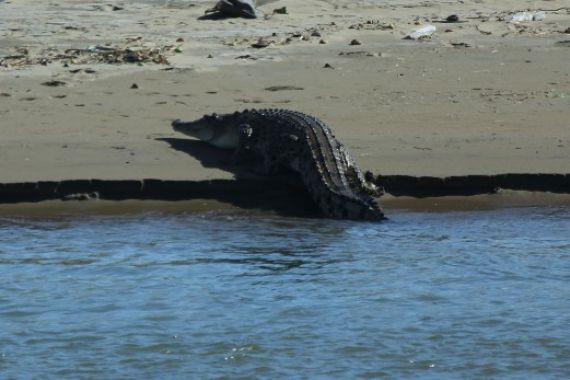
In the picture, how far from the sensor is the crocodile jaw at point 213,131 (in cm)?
956

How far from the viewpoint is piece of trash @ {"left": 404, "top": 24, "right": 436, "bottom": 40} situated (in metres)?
13.3

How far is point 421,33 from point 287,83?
2484 mm

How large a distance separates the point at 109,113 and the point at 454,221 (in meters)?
Result: 3.28

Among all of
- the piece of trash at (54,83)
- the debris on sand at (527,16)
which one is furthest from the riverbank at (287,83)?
the debris on sand at (527,16)

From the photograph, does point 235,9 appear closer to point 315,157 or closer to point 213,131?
point 213,131

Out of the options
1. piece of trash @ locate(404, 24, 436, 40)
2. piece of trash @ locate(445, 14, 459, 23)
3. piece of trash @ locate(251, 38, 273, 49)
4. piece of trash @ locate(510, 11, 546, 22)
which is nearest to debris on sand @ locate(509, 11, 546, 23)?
piece of trash @ locate(510, 11, 546, 22)

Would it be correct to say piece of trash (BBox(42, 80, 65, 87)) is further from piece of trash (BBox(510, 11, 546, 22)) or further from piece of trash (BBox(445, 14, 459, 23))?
piece of trash (BBox(510, 11, 546, 22))

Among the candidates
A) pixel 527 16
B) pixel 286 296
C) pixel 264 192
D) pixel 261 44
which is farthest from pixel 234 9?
pixel 286 296

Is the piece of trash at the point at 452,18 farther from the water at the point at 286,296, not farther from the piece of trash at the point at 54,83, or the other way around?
the water at the point at 286,296

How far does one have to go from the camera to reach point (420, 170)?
8953mm

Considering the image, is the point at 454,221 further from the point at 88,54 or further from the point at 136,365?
the point at 88,54

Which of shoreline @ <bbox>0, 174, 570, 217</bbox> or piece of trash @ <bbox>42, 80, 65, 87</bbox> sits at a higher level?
piece of trash @ <bbox>42, 80, 65, 87</bbox>

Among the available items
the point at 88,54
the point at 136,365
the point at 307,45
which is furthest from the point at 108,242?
the point at 307,45

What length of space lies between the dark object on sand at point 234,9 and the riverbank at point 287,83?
16 cm
